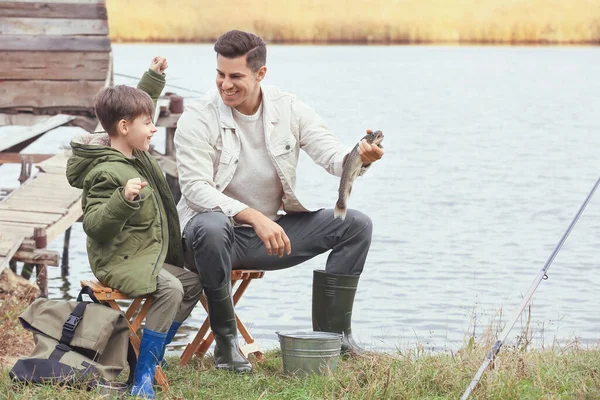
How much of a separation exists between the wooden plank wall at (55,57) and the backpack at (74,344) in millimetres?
8926

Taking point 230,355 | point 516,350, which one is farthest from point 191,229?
point 516,350

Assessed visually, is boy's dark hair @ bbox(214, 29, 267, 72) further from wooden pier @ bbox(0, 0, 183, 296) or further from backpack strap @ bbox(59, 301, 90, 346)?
wooden pier @ bbox(0, 0, 183, 296)

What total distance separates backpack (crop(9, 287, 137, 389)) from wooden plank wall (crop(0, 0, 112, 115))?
8926mm

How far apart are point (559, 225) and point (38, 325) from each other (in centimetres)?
1381

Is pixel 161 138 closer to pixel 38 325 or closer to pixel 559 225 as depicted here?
pixel 559 225

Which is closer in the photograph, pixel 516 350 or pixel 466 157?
pixel 516 350

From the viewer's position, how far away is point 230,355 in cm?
515

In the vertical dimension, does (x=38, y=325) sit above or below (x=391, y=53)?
above

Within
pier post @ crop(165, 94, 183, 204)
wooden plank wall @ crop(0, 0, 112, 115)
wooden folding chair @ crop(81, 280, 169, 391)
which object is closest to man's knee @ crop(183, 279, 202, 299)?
wooden folding chair @ crop(81, 280, 169, 391)

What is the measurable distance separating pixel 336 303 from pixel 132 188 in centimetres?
136

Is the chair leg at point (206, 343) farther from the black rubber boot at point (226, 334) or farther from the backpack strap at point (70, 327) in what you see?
the backpack strap at point (70, 327)

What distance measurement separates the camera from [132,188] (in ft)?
14.5

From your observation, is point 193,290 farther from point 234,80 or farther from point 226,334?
point 234,80

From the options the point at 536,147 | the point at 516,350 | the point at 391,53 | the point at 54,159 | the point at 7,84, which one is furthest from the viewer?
the point at 391,53
